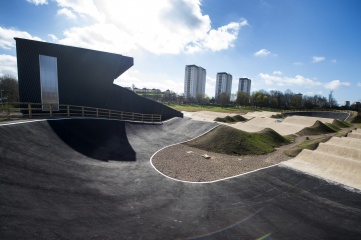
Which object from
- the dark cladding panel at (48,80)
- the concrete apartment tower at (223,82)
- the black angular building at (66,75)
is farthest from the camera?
the concrete apartment tower at (223,82)

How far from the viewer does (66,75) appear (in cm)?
2278

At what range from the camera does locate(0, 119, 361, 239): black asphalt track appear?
19.9 ft

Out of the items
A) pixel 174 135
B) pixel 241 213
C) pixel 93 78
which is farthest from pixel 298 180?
pixel 93 78

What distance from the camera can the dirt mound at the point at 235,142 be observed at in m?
19.2

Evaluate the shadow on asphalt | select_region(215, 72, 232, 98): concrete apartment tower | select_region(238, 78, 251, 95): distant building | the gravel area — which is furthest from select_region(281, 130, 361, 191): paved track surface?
select_region(238, 78, 251, 95): distant building

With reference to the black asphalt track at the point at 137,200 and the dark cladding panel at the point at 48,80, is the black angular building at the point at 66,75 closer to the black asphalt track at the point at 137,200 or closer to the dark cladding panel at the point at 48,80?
the dark cladding panel at the point at 48,80

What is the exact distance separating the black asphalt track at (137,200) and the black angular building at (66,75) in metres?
9.83

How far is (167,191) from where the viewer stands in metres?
9.92

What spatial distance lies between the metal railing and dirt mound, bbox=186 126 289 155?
13097 mm

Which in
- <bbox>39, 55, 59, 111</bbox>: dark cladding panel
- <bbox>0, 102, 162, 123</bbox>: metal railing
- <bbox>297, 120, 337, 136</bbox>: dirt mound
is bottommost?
<bbox>297, 120, 337, 136</bbox>: dirt mound

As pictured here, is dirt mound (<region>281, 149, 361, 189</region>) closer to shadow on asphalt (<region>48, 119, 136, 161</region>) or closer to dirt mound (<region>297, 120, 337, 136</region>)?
shadow on asphalt (<region>48, 119, 136, 161</region>)

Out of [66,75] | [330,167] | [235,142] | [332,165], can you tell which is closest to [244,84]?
[235,142]

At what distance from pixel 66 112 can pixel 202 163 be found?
1893cm

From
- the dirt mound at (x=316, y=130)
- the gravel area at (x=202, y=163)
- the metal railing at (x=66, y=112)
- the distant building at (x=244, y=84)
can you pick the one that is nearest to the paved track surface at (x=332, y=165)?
the gravel area at (x=202, y=163)
